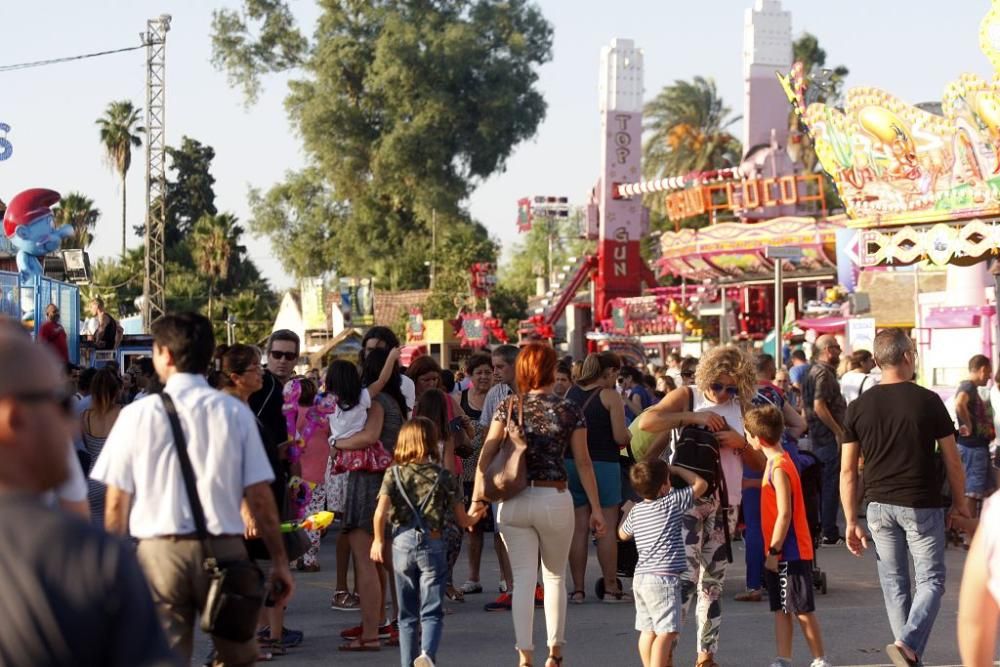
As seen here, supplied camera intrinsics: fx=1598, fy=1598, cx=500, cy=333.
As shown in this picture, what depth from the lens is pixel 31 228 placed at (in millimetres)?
18453

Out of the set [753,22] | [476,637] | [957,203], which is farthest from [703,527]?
[753,22]

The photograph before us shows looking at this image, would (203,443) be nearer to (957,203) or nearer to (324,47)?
(957,203)

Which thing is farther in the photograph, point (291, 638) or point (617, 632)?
point (617, 632)

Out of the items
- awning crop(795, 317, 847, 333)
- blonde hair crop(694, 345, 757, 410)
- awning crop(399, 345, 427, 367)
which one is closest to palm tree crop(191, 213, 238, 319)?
awning crop(399, 345, 427, 367)

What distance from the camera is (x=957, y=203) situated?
20.3 meters

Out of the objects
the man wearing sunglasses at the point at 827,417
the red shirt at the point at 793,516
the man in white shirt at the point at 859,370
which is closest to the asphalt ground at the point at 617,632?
the red shirt at the point at 793,516

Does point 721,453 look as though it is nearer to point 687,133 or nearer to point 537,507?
point 537,507

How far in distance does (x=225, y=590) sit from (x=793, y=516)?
356 centimetres

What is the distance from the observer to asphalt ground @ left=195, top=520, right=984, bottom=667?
347 inches

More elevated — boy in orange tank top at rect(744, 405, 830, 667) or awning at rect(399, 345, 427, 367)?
awning at rect(399, 345, 427, 367)

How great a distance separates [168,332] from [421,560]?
2546mm

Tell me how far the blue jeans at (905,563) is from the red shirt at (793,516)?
0.34m

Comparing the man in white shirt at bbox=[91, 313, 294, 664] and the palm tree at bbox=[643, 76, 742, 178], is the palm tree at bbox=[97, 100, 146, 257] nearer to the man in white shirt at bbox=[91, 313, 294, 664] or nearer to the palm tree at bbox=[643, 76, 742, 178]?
the palm tree at bbox=[643, 76, 742, 178]

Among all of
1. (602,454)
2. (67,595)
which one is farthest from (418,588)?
(67,595)
